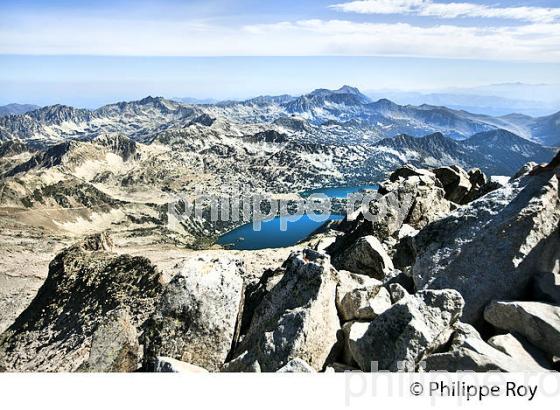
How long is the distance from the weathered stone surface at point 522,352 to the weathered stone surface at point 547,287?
88.9 inches

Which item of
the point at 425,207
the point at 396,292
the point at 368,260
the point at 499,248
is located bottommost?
the point at 425,207

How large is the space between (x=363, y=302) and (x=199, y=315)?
6.10 m

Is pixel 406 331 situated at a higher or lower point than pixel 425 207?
A: higher

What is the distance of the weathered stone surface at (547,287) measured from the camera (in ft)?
45.1

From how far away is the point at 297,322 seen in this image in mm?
13875

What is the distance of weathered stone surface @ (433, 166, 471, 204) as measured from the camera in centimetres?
4228

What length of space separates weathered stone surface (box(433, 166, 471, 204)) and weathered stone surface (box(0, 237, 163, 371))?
2968cm

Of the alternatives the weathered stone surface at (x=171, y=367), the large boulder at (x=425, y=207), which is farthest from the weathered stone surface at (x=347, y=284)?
the large boulder at (x=425, y=207)

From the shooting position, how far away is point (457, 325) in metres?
12.3

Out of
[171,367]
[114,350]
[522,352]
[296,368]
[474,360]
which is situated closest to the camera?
[474,360]

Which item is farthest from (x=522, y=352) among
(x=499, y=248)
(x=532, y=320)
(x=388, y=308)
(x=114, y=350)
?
(x=114, y=350)

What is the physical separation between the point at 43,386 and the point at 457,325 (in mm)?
11083

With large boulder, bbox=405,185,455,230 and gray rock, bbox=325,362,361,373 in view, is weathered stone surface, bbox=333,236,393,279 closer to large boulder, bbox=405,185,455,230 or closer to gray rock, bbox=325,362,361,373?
gray rock, bbox=325,362,361,373

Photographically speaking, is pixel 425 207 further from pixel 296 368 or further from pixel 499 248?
pixel 296 368
